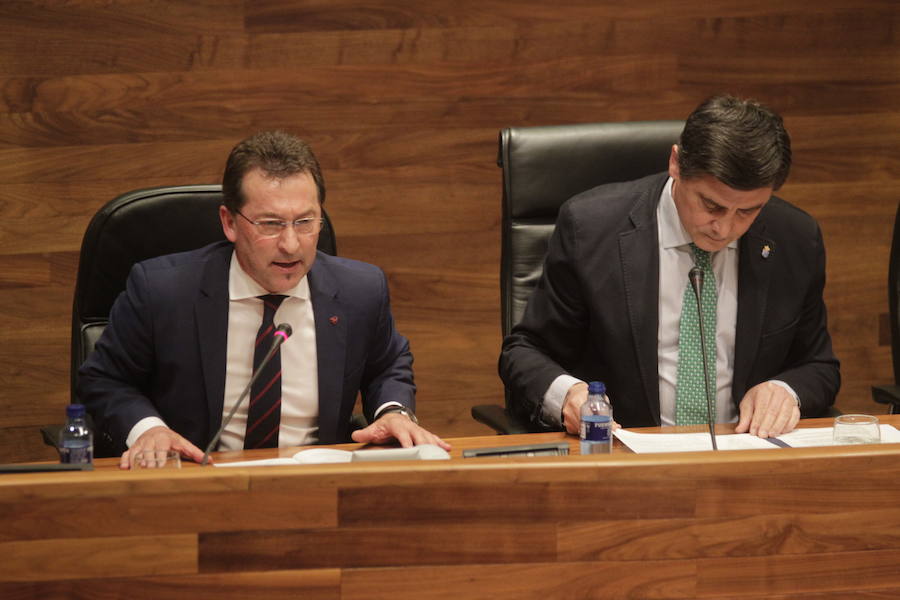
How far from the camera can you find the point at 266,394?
7.35 ft

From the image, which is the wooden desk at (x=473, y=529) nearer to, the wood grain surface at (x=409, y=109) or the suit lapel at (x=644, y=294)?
the suit lapel at (x=644, y=294)

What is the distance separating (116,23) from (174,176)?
0.46 meters

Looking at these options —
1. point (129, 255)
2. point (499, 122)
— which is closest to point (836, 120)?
point (499, 122)

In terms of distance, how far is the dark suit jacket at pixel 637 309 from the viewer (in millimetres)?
2383

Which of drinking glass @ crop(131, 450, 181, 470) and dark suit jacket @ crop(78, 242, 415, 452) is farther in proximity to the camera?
dark suit jacket @ crop(78, 242, 415, 452)

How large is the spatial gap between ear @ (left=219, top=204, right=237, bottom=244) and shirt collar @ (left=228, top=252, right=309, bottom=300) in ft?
0.20

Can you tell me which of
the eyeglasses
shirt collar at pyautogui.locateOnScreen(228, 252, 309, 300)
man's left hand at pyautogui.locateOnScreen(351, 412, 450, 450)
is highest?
the eyeglasses

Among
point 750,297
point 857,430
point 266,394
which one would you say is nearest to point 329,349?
point 266,394

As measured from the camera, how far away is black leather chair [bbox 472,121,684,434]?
2.62m

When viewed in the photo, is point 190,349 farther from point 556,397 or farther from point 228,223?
point 556,397

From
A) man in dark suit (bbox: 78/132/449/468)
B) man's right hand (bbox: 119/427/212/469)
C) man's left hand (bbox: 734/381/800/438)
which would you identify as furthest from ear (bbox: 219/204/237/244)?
man's left hand (bbox: 734/381/800/438)

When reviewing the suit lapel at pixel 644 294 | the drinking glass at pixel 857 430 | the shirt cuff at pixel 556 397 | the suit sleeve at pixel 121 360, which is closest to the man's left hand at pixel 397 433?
the shirt cuff at pixel 556 397

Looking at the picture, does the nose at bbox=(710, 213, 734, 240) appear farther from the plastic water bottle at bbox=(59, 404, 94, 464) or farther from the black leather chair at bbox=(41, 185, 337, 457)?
the plastic water bottle at bbox=(59, 404, 94, 464)

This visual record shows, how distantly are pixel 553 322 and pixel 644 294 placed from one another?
20 cm
